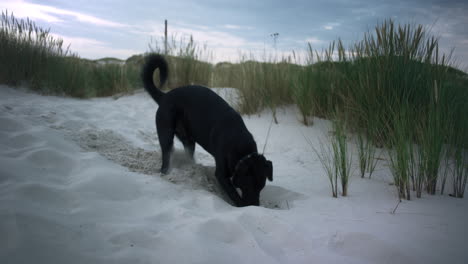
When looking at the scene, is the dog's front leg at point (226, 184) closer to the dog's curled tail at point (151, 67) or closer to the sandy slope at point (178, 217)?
the sandy slope at point (178, 217)

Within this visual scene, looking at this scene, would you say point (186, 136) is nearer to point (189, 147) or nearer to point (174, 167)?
point (189, 147)

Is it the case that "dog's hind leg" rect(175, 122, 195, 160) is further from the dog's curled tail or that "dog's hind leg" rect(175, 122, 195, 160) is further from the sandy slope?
the dog's curled tail

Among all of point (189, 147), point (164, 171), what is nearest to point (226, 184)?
point (164, 171)

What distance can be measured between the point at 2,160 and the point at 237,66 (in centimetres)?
611

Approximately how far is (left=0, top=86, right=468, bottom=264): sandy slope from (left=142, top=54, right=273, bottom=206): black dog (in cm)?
32

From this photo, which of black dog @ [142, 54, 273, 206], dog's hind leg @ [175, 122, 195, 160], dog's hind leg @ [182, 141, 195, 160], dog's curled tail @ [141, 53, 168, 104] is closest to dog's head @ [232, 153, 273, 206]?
black dog @ [142, 54, 273, 206]

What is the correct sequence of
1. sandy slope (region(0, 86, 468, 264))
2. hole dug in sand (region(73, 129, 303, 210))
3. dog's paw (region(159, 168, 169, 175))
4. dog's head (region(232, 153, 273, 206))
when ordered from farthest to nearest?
dog's paw (region(159, 168, 169, 175)), hole dug in sand (region(73, 129, 303, 210)), dog's head (region(232, 153, 273, 206)), sandy slope (region(0, 86, 468, 264))

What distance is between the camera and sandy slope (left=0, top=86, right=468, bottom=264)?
1.41 meters

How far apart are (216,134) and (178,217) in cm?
116

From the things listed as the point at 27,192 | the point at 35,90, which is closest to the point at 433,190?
the point at 27,192

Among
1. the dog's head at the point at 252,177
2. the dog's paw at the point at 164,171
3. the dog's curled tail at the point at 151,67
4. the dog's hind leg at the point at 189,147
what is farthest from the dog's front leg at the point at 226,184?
the dog's curled tail at the point at 151,67

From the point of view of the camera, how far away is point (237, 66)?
293 inches

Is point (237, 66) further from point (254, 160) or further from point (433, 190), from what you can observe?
point (433, 190)

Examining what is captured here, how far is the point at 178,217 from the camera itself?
1853 mm
